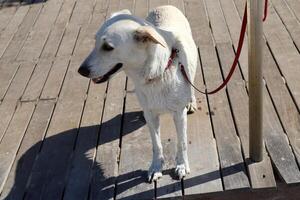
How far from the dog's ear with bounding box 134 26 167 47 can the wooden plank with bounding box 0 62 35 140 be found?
1.82 meters

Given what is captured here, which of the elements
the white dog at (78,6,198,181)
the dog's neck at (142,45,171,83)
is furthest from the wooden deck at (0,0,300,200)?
the dog's neck at (142,45,171,83)

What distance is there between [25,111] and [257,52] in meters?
2.18

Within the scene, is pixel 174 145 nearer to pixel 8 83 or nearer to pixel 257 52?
pixel 257 52

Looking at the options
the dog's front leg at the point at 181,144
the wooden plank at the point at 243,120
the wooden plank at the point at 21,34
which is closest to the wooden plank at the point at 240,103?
the wooden plank at the point at 243,120

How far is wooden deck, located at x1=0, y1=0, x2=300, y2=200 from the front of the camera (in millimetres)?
3047

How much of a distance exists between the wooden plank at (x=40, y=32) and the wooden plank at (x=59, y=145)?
0.76 meters

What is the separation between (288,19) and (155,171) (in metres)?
2.53

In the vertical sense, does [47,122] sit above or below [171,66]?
below

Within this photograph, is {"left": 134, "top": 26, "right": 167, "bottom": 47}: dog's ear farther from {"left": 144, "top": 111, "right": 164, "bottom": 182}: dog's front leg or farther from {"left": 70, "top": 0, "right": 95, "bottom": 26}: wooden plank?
{"left": 70, "top": 0, "right": 95, "bottom": 26}: wooden plank

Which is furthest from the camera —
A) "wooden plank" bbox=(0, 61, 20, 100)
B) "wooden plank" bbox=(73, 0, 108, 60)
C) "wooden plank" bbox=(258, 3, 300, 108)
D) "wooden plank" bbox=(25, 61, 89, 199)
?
"wooden plank" bbox=(73, 0, 108, 60)

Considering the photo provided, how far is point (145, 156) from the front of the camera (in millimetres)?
3311

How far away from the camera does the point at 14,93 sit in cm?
423

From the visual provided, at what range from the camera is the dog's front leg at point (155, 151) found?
9.94ft

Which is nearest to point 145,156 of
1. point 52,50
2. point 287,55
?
point 287,55
